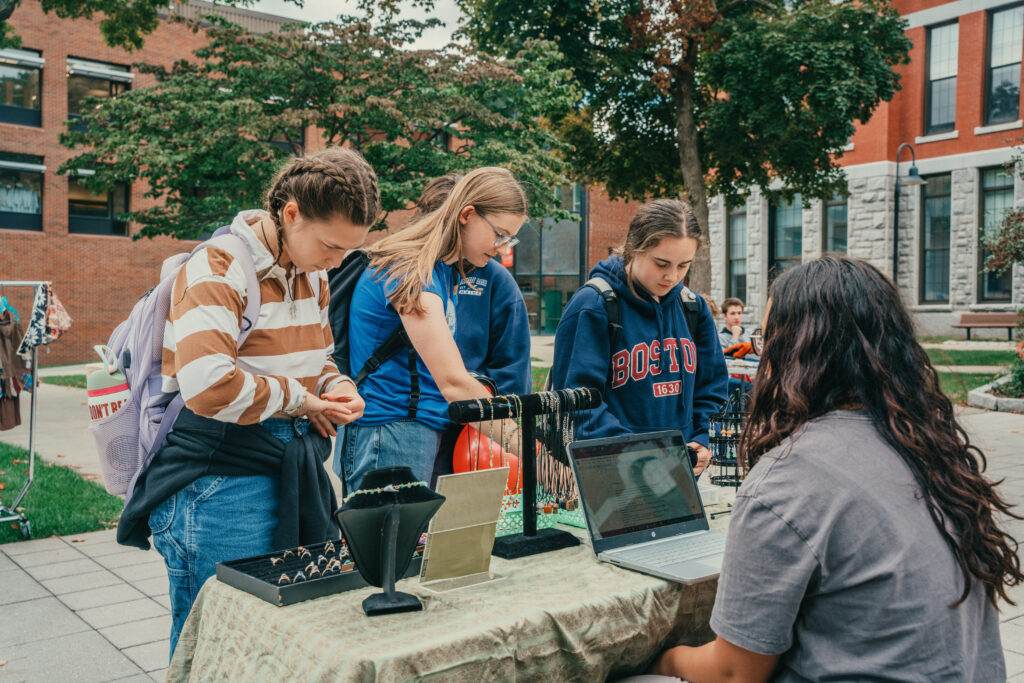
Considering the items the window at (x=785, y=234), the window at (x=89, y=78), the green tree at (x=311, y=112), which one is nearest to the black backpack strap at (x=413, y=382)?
the green tree at (x=311, y=112)

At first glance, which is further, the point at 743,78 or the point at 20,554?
the point at 743,78

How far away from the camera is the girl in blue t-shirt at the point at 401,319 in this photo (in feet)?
8.55

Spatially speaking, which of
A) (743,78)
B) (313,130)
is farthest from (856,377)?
(313,130)

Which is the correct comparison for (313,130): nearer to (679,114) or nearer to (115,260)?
(115,260)

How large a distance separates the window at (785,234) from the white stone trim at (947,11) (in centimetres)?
605

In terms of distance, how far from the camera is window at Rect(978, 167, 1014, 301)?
22.9m

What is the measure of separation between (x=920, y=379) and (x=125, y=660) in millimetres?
3618

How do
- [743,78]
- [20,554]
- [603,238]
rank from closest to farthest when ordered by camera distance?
[20,554] → [743,78] → [603,238]

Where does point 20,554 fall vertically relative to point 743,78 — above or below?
below

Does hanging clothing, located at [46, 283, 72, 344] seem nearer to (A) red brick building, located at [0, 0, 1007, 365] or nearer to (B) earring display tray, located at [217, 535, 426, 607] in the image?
(B) earring display tray, located at [217, 535, 426, 607]

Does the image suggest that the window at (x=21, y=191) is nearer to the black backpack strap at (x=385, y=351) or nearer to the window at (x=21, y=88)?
the window at (x=21, y=88)

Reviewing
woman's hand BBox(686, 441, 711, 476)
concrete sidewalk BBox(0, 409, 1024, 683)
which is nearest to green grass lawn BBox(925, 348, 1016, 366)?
concrete sidewalk BBox(0, 409, 1024, 683)

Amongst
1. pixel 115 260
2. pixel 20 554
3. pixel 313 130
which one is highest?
pixel 313 130

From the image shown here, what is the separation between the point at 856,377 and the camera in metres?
1.54
